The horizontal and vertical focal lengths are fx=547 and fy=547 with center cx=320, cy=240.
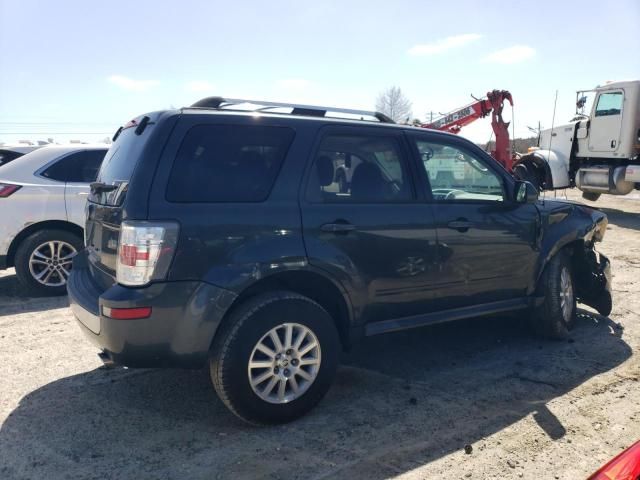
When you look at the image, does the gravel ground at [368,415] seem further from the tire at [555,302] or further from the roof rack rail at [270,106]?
the roof rack rail at [270,106]

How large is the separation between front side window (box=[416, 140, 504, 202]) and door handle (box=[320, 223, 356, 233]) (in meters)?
0.85

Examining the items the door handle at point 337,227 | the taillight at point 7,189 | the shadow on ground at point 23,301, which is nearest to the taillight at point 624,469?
the door handle at point 337,227

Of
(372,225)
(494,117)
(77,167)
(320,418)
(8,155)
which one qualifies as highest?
(494,117)

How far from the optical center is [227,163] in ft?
10.7

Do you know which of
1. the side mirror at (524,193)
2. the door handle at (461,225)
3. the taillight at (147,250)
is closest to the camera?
the taillight at (147,250)

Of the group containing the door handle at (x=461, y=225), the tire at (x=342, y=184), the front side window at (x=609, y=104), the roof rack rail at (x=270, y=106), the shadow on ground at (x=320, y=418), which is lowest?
the shadow on ground at (x=320, y=418)

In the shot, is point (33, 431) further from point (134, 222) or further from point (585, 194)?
point (585, 194)

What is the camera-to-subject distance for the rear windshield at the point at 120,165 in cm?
319

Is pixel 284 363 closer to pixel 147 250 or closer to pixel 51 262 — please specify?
pixel 147 250

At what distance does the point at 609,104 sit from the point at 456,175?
1172 cm

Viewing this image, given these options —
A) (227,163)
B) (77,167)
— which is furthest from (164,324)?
(77,167)

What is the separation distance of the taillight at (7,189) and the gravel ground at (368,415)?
72.4 inches

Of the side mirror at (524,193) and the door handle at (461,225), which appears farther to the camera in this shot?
the side mirror at (524,193)

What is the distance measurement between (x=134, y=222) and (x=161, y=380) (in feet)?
5.15
